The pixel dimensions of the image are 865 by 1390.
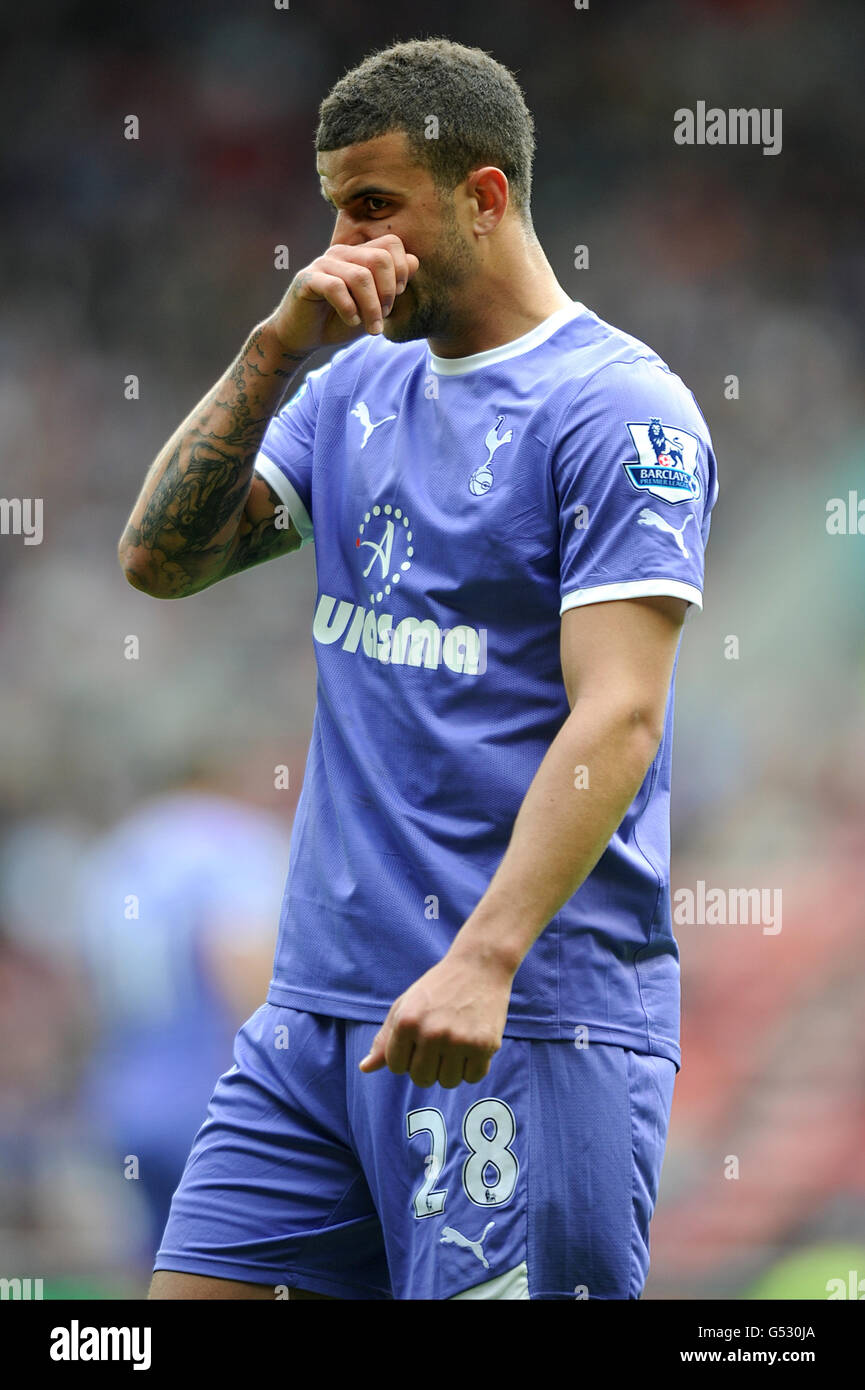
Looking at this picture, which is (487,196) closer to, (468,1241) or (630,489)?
(630,489)

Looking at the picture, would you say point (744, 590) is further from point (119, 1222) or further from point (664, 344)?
point (119, 1222)

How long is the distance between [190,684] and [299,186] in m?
1.54

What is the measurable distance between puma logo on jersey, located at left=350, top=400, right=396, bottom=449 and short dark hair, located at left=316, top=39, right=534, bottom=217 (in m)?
0.30

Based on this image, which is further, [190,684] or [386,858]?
[190,684]

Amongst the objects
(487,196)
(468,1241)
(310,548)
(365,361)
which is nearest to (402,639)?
(365,361)

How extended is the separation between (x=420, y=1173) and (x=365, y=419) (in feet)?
3.11

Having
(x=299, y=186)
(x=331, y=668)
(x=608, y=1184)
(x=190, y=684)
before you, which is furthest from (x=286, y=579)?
(x=608, y=1184)

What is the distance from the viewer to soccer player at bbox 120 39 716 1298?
186 centimetres

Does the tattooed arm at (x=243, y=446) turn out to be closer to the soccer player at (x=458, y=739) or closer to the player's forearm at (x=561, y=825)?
the soccer player at (x=458, y=739)

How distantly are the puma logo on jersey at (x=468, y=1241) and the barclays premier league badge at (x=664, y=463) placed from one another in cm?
85

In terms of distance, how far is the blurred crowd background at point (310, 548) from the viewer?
4539mm

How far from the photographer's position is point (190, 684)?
4.79 metres

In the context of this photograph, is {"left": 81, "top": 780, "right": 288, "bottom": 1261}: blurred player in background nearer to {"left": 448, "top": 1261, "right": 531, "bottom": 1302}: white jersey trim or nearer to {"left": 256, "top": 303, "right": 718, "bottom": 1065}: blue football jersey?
{"left": 256, "top": 303, "right": 718, "bottom": 1065}: blue football jersey

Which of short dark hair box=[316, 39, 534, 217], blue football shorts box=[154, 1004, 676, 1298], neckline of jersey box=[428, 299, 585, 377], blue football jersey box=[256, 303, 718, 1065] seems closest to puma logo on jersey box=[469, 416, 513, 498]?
blue football jersey box=[256, 303, 718, 1065]
